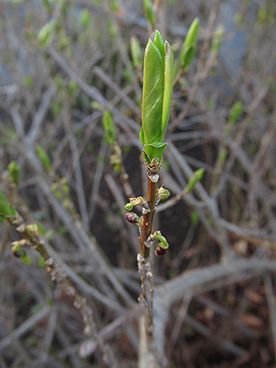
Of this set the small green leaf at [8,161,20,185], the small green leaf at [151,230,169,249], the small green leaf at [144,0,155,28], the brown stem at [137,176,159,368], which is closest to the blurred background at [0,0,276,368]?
the small green leaf at [144,0,155,28]

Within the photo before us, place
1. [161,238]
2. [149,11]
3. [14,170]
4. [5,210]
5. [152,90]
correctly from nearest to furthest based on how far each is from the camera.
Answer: [152,90] → [161,238] → [5,210] → [14,170] → [149,11]

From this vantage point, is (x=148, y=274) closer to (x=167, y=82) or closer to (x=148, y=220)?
(x=148, y=220)

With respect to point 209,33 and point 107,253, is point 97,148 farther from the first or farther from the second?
point 209,33

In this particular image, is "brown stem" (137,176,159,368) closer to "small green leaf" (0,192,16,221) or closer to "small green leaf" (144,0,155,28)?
"small green leaf" (0,192,16,221)

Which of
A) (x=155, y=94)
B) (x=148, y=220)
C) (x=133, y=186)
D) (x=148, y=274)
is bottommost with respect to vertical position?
(x=133, y=186)

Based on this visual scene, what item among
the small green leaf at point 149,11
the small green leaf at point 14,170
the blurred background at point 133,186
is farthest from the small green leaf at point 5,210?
the blurred background at point 133,186

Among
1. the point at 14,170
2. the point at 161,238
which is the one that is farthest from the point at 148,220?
the point at 14,170

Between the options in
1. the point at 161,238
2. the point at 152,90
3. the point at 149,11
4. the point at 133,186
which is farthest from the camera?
the point at 133,186

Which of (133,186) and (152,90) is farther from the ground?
(152,90)

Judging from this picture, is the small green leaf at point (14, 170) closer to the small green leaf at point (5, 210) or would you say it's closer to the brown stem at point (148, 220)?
the small green leaf at point (5, 210)
